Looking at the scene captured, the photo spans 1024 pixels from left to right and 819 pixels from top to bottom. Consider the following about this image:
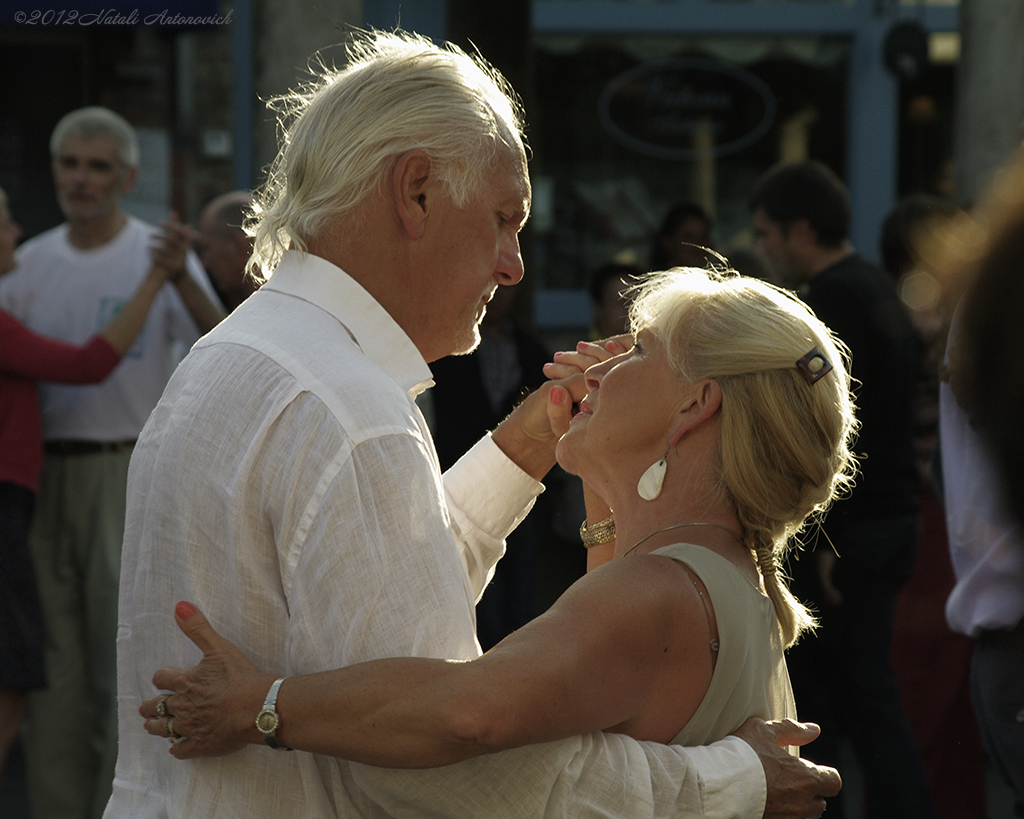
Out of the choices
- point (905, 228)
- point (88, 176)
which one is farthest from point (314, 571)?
point (905, 228)

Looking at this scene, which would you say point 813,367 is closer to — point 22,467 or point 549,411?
point 549,411

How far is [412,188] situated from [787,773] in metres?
1.01

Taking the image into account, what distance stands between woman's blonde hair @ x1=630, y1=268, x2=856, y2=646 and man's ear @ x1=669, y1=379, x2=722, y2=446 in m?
0.01

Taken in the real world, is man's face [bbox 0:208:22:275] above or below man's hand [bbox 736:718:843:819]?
above

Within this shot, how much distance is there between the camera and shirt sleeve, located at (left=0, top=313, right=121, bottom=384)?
14.0ft

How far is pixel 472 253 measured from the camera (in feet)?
6.30

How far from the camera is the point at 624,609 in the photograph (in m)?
1.69

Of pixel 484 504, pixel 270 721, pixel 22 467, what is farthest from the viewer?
pixel 22 467

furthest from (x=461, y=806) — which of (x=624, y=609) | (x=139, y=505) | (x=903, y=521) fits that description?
(x=903, y=521)

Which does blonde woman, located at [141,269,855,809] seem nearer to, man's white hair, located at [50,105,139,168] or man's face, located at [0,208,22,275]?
man's face, located at [0,208,22,275]

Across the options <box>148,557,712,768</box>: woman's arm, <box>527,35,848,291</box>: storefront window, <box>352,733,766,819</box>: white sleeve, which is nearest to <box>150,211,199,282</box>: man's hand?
<box>148,557,712,768</box>: woman's arm

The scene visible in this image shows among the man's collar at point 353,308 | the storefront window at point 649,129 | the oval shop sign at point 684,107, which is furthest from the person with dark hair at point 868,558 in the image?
the oval shop sign at point 684,107

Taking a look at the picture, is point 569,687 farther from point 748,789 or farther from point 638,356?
point 638,356

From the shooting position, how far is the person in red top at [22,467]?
13.8ft
